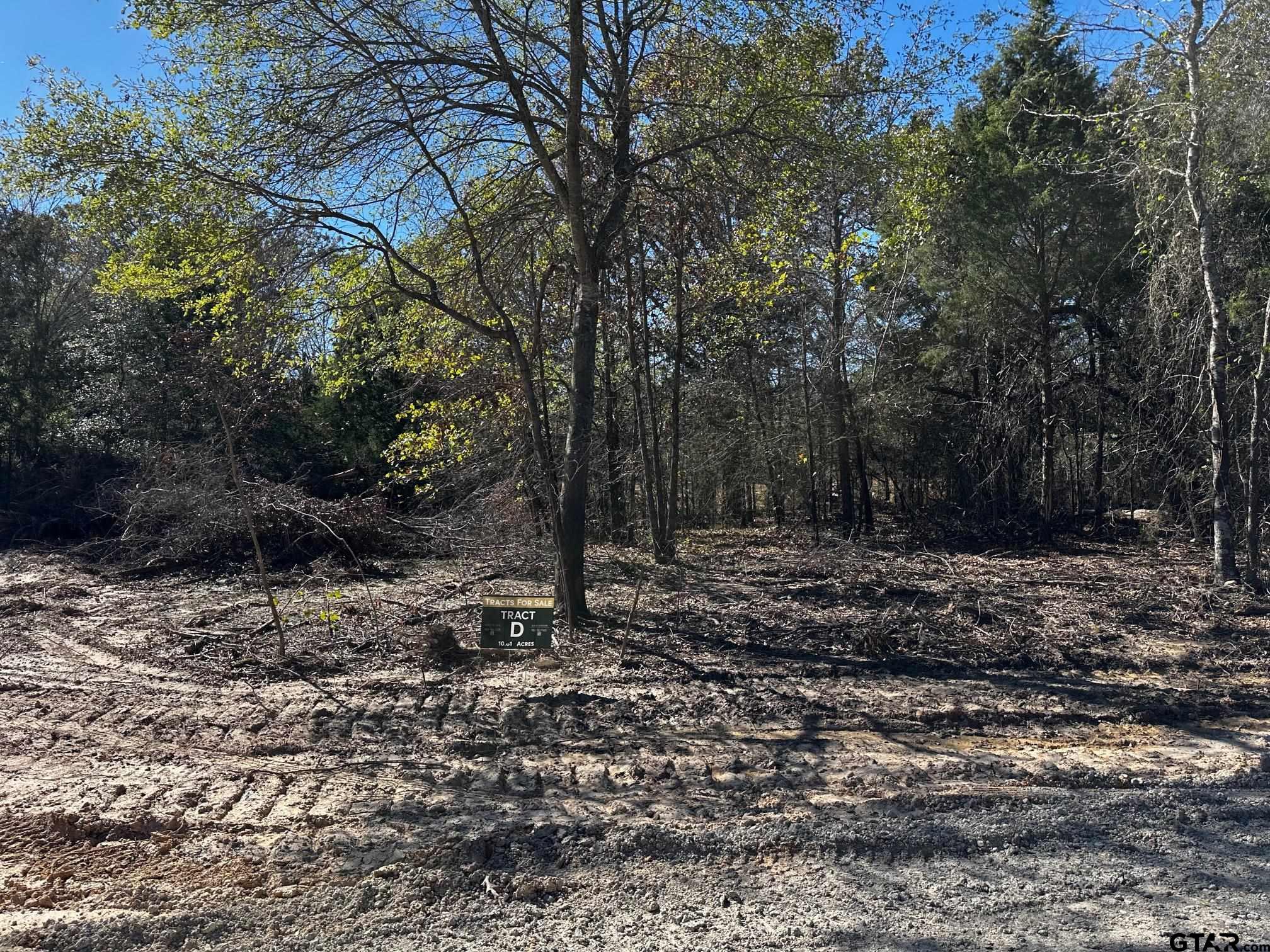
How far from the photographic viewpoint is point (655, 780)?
5.57 meters

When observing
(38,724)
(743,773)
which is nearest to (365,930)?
(743,773)

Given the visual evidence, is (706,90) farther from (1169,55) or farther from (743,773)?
(743,773)

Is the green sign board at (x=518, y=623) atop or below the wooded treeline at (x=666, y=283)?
→ below

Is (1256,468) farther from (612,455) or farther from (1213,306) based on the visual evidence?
(612,455)

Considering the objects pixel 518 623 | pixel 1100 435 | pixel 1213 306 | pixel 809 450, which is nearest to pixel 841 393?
pixel 809 450

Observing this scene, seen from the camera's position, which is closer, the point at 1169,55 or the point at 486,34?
the point at 486,34

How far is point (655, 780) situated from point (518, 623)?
273cm

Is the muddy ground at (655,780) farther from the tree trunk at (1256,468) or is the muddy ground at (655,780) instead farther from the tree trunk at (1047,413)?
the tree trunk at (1047,413)

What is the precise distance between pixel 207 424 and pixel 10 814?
1127 centimetres

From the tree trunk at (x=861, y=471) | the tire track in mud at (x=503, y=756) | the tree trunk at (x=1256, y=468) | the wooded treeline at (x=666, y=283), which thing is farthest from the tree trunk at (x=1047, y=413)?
the tire track in mud at (x=503, y=756)

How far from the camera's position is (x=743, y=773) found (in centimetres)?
568

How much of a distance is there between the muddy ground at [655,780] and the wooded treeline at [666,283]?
7.44 feet

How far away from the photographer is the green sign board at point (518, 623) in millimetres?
7941

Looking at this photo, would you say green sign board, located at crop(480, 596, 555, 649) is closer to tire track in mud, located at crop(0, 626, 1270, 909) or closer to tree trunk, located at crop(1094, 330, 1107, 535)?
tire track in mud, located at crop(0, 626, 1270, 909)
